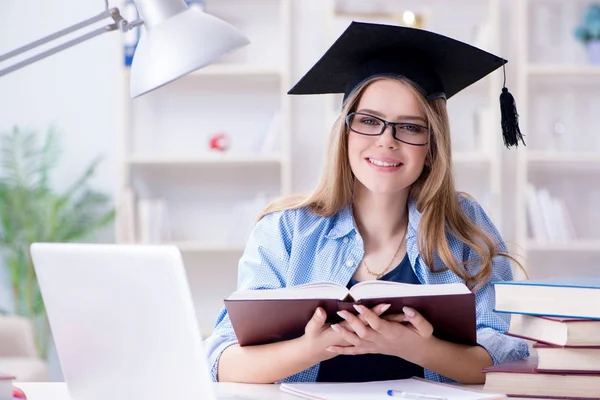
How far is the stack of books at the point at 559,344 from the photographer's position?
4.44 ft

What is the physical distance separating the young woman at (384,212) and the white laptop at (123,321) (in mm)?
519

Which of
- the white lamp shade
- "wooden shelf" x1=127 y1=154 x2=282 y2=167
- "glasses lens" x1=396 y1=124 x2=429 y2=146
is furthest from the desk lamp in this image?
"wooden shelf" x1=127 y1=154 x2=282 y2=167

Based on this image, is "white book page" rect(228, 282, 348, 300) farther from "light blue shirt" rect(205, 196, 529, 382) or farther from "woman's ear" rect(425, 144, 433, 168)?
"woman's ear" rect(425, 144, 433, 168)

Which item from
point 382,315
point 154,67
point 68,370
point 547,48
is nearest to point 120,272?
point 68,370

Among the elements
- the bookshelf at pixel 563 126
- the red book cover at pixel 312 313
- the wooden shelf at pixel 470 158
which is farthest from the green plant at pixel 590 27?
the red book cover at pixel 312 313

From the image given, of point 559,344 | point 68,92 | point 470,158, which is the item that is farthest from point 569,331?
point 68,92

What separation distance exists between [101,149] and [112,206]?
0.95 ft

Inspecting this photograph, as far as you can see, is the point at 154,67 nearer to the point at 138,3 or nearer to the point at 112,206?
the point at 138,3

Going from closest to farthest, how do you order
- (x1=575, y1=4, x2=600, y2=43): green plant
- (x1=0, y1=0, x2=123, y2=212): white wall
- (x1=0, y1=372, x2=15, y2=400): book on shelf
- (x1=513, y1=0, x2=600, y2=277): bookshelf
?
(x1=0, y1=372, x2=15, y2=400): book on shelf < (x1=575, y1=4, x2=600, y2=43): green plant < (x1=513, y1=0, x2=600, y2=277): bookshelf < (x1=0, y1=0, x2=123, y2=212): white wall

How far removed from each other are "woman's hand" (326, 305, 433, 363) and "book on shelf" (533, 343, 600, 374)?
0.19 metres

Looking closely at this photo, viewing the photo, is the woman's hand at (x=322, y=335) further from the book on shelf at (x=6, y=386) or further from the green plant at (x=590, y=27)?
the green plant at (x=590, y=27)

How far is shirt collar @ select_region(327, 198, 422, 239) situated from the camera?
6.39 ft

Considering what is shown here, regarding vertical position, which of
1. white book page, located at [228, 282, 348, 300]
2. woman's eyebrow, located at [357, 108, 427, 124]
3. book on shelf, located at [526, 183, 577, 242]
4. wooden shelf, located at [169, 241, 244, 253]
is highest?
woman's eyebrow, located at [357, 108, 427, 124]

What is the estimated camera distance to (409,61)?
1915 millimetres
